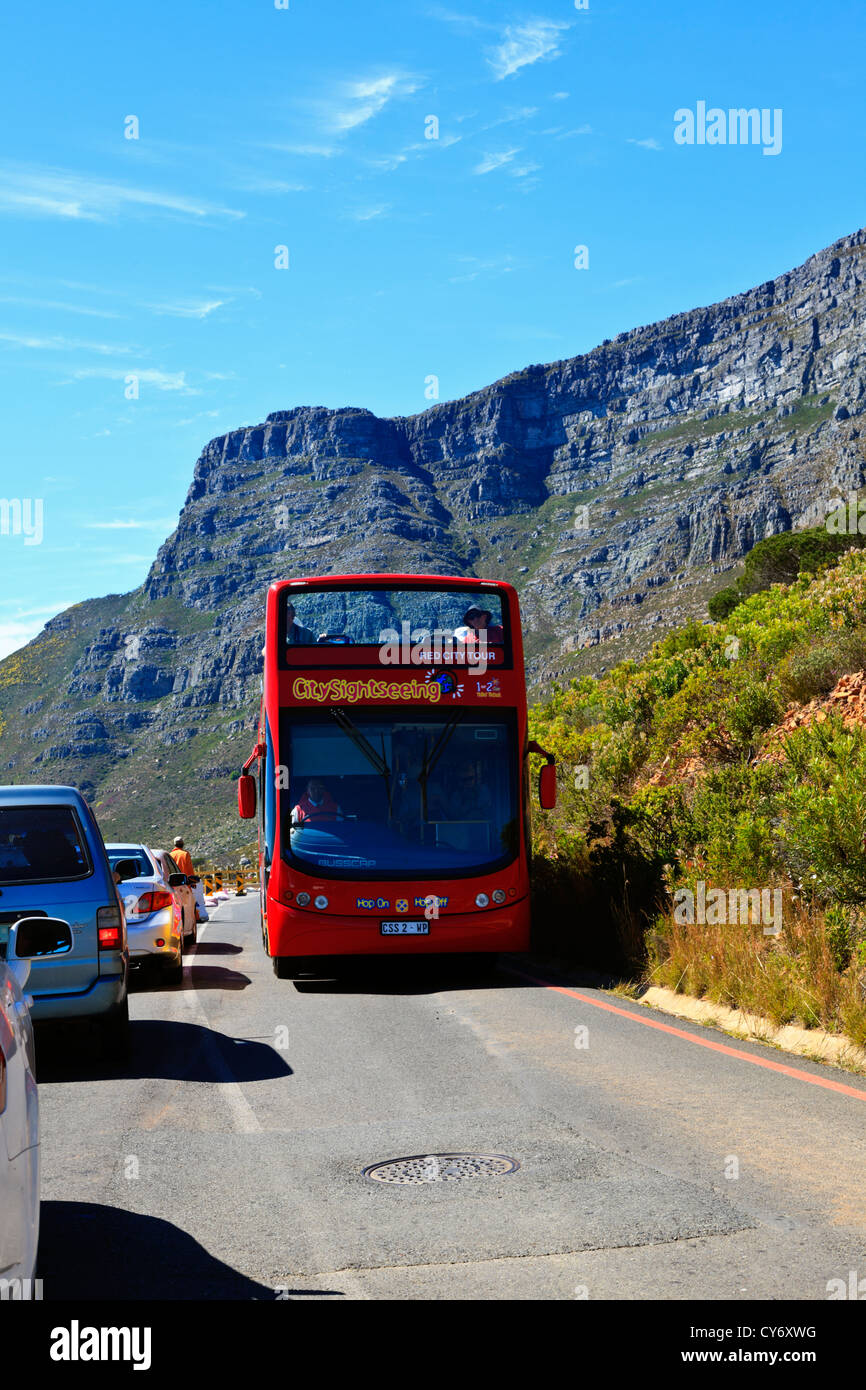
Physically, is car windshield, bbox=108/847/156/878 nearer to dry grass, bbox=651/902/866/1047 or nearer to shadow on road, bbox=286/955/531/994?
shadow on road, bbox=286/955/531/994

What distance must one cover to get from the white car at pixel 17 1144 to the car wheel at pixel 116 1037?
4.80m

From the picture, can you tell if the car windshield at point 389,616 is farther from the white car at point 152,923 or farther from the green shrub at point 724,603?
the green shrub at point 724,603

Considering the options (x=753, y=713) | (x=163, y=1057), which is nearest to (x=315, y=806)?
(x=163, y=1057)

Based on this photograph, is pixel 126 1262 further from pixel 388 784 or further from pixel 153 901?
pixel 153 901

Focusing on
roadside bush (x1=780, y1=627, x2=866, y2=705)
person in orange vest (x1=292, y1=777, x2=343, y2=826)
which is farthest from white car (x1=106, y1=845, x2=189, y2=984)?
roadside bush (x1=780, y1=627, x2=866, y2=705)

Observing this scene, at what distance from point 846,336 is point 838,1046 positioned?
166 m

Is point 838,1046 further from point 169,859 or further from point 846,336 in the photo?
point 846,336

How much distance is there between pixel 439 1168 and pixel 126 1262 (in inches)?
73.3

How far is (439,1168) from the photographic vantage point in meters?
6.60

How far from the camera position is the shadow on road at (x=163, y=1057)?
9.54m

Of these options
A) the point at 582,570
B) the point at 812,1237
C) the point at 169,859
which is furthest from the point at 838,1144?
the point at 582,570

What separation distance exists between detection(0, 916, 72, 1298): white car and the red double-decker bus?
9.30 meters

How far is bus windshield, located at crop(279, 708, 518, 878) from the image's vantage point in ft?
48.1
